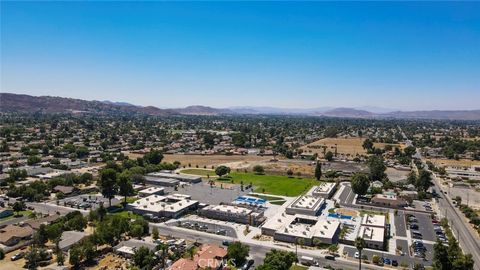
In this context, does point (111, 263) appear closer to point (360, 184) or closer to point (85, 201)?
point (85, 201)

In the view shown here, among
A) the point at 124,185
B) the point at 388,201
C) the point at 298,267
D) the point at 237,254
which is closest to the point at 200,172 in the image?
the point at 124,185

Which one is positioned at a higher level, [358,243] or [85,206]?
[358,243]

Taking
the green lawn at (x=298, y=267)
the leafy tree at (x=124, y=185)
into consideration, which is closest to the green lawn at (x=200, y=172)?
the leafy tree at (x=124, y=185)

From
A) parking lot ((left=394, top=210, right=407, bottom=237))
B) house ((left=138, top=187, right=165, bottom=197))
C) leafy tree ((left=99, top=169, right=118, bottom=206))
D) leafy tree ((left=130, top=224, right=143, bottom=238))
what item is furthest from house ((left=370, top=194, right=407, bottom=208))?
leafy tree ((left=99, top=169, right=118, bottom=206))

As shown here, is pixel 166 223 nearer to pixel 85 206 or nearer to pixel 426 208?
pixel 85 206

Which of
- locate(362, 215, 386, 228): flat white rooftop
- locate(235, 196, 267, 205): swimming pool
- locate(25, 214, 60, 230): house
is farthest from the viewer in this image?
locate(235, 196, 267, 205): swimming pool


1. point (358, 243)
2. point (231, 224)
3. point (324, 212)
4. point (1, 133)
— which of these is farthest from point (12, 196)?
point (1, 133)

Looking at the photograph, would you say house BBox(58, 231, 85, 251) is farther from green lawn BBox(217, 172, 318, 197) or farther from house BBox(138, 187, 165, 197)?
green lawn BBox(217, 172, 318, 197)
